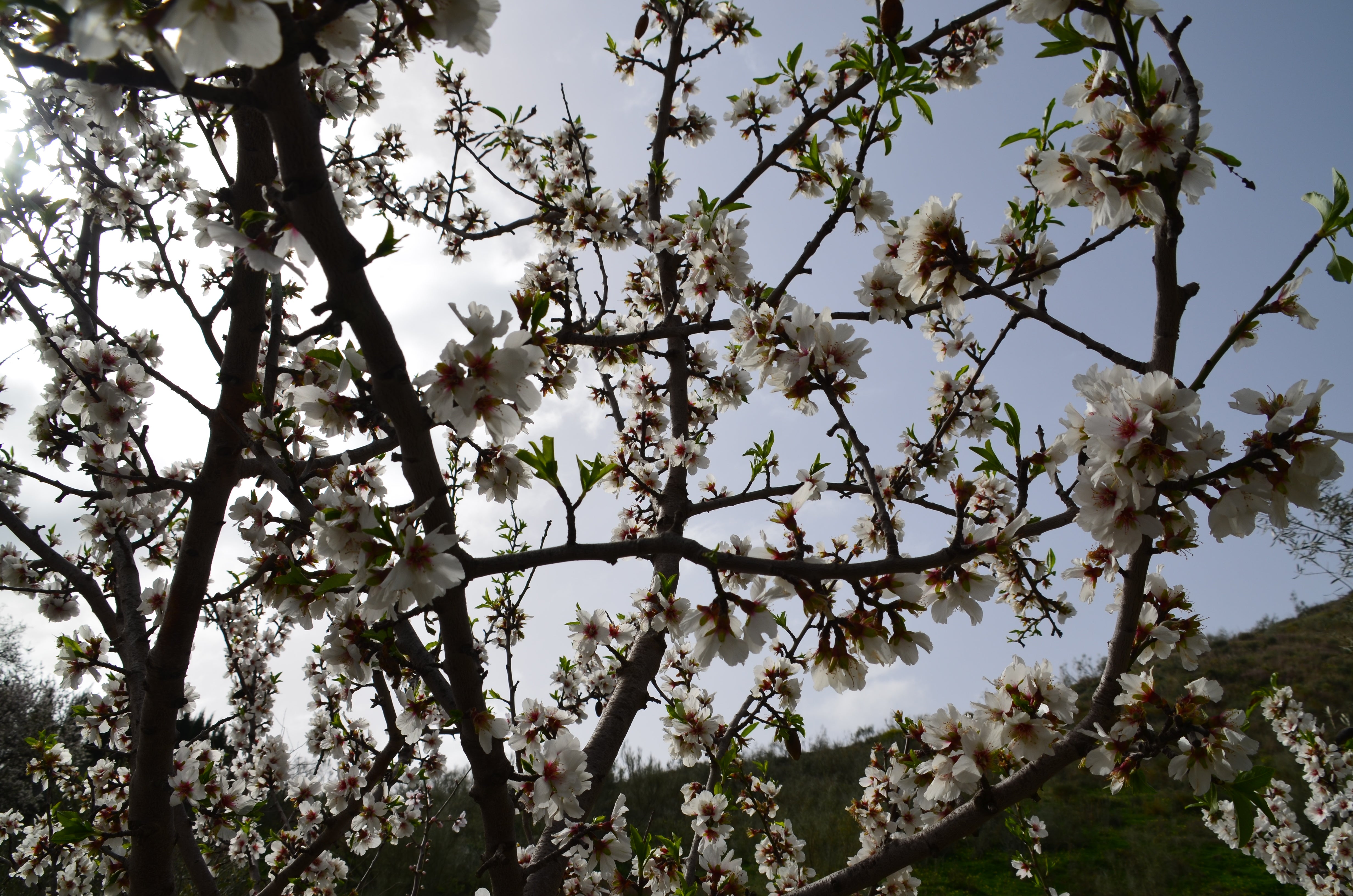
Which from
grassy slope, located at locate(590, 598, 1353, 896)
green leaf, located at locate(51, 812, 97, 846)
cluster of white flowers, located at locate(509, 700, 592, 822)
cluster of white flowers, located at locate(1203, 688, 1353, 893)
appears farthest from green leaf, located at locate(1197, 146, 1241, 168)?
cluster of white flowers, located at locate(1203, 688, 1353, 893)

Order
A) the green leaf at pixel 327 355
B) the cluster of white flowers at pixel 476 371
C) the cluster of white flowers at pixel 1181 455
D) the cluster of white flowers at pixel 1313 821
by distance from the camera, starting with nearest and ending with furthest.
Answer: the cluster of white flowers at pixel 1181 455, the cluster of white flowers at pixel 476 371, the green leaf at pixel 327 355, the cluster of white flowers at pixel 1313 821

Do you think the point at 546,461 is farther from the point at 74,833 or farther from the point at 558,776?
the point at 74,833

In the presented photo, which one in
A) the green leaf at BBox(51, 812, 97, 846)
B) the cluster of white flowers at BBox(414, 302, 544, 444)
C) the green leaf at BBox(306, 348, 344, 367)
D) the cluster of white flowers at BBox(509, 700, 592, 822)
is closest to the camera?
the cluster of white flowers at BBox(414, 302, 544, 444)

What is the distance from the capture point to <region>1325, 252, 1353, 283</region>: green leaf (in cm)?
123

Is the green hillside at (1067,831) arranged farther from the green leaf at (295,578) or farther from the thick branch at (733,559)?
the green leaf at (295,578)

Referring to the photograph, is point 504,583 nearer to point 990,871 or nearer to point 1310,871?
point 1310,871

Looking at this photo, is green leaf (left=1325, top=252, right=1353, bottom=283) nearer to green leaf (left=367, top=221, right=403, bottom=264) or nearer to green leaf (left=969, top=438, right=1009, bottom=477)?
green leaf (left=969, top=438, right=1009, bottom=477)

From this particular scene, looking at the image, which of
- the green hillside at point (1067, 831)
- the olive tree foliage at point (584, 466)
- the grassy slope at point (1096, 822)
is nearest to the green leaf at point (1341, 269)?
the olive tree foliage at point (584, 466)

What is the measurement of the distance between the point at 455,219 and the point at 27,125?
2336mm

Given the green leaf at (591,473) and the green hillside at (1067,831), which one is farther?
the green hillside at (1067,831)

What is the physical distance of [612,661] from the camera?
10.9 ft

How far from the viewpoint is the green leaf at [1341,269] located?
4.04 feet

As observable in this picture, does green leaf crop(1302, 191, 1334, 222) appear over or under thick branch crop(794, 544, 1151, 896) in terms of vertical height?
over

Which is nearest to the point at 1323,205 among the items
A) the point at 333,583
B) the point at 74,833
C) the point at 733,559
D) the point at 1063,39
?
the point at 1063,39
